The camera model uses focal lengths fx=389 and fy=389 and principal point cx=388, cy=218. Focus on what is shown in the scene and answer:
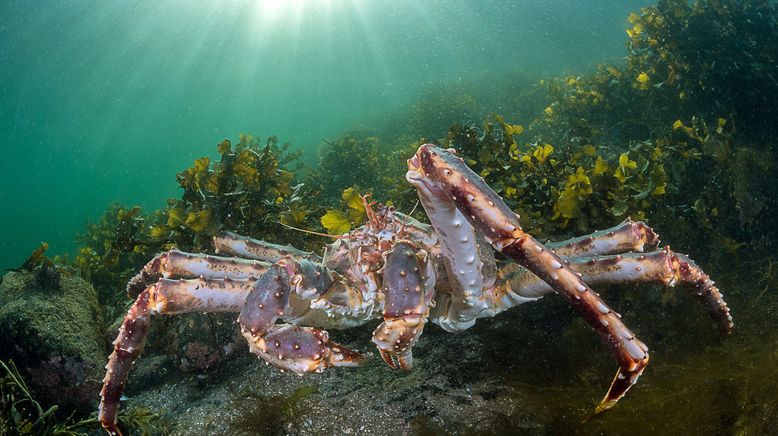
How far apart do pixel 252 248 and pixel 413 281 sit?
93.9 inches

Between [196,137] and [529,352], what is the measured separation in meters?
172

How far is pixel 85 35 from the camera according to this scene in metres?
38.6

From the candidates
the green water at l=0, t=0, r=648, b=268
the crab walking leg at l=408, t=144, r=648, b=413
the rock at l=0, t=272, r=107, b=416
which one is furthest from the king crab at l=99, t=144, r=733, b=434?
the green water at l=0, t=0, r=648, b=268

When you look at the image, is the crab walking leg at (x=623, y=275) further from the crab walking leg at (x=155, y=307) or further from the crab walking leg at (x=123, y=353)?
the crab walking leg at (x=123, y=353)

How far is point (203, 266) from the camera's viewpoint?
3.75 meters

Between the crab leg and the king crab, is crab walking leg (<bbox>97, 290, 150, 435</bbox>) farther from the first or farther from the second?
the crab leg

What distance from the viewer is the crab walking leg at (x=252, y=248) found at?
4.24 meters

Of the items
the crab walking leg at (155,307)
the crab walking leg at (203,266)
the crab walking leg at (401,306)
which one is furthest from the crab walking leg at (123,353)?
the crab walking leg at (401,306)

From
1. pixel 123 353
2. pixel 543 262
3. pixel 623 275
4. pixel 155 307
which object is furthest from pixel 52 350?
pixel 623 275

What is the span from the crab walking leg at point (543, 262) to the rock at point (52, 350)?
474cm

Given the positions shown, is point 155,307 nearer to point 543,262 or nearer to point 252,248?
point 252,248

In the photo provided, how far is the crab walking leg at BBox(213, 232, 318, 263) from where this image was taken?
4.24 metres

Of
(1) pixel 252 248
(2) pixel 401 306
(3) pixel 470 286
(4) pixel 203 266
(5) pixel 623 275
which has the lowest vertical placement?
(5) pixel 623 275

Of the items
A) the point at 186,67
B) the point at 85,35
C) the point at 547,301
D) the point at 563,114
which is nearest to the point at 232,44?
the point at 186,67
